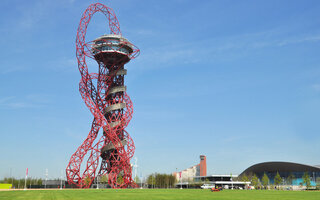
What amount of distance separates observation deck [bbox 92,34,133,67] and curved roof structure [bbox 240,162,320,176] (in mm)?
65993

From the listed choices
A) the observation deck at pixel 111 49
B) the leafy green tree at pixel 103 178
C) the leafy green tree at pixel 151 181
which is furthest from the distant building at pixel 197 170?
the observation deck at pixel 111 49

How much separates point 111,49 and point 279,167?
240ft

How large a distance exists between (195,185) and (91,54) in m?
63.8

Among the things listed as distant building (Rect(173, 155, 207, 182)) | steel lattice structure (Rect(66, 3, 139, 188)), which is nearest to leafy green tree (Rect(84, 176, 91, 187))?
steel lattice structure (Rect(66, 3, 139, 188))

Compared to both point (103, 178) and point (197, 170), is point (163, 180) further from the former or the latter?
point (103, 178)

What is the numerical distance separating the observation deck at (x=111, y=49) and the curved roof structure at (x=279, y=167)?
66.0m

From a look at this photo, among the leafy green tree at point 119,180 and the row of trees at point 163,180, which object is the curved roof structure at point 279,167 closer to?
the row of trees at point 163,180

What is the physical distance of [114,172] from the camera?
7594cm

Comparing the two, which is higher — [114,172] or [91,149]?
[91,149]

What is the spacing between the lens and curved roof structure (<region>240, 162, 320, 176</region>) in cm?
10481

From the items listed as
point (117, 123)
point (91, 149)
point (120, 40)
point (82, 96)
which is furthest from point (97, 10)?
point (91, 149)

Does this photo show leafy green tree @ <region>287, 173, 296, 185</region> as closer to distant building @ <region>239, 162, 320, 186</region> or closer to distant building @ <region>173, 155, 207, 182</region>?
distant building @ <region>239, 162, 320, 186</region>

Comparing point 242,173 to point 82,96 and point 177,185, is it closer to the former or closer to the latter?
point 177,185

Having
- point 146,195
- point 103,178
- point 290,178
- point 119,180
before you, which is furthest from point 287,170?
point 146,195
